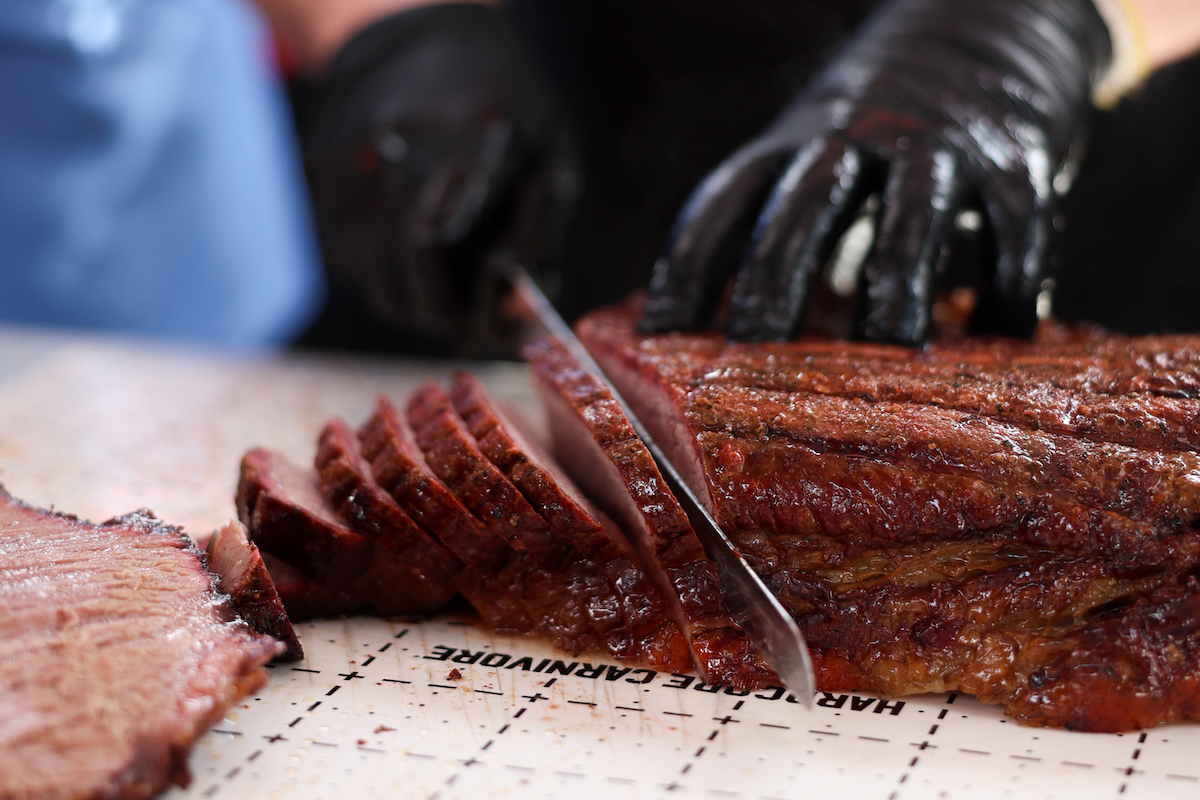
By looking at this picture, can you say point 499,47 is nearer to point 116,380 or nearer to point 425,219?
point 425,219

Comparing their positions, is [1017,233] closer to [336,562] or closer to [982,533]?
[982,533]

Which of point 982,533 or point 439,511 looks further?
point 439,511

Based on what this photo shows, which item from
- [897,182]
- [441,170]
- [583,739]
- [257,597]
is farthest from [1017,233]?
[441,170]

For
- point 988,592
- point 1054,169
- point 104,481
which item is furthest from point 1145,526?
point 104,481

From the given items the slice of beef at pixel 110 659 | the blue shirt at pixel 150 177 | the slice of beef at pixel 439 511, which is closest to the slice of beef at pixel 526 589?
the slice of beef at pixel 439 511

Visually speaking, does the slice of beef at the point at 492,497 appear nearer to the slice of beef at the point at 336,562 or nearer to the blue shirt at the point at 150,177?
the slice of beef at the point at 336,562

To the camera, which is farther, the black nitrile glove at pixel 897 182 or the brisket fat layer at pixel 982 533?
the black nitrile glove at pixel 897 182
